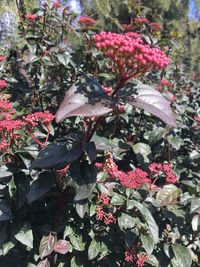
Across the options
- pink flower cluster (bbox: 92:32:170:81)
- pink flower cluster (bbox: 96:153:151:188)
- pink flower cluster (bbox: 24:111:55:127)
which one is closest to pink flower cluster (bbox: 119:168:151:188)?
pink flower cluster (bbox: 96:153:151:188)

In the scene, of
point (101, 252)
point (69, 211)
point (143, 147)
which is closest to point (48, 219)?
point (69, 211)

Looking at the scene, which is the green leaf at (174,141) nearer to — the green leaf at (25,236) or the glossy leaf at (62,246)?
the glossy leaf at (62,246)

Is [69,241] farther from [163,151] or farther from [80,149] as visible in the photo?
[163,151]

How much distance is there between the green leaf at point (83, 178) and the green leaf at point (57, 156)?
42 mm

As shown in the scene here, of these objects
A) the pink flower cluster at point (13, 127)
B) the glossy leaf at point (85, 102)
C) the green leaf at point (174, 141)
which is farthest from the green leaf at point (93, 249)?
the green leaf at point (174, 141)

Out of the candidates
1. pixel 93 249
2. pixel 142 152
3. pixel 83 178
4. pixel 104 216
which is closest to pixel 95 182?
pixel 83 178

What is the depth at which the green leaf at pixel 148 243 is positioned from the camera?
1557 mm

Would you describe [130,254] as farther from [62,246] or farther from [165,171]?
[165,171]

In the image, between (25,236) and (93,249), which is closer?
(25,236)

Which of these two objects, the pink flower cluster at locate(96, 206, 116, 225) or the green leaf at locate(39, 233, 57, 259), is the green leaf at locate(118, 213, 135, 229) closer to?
the pink flower cluster at locate(96, 206, 116, 225)

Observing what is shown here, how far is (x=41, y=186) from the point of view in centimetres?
139

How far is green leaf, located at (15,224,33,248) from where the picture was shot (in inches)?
56.9

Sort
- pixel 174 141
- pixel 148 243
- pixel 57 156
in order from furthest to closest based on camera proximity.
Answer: pixel 174 141
pixel 148 243
pixel 57 156

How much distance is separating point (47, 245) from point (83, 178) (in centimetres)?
35
